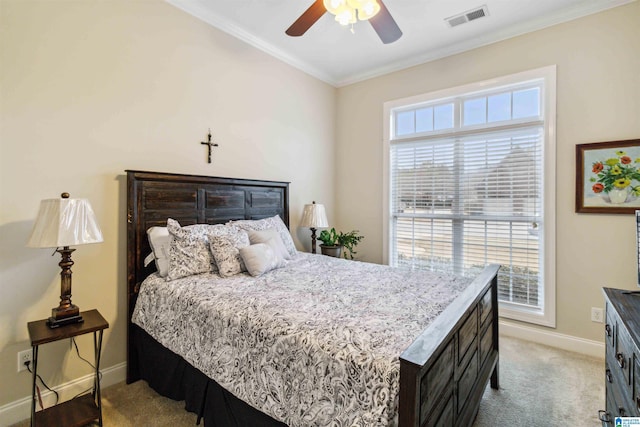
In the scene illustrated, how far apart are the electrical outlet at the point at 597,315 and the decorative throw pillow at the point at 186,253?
3.33 metres

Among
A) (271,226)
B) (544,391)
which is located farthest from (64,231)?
(544,391)

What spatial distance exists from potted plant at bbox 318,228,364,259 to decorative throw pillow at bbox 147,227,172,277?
1.92 metres

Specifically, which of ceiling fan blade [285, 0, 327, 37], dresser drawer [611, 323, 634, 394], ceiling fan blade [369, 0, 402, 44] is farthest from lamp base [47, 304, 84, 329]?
dresser drawer [611, 323, 634, 394]

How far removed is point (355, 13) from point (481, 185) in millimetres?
2286

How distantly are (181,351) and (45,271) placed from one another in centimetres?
109

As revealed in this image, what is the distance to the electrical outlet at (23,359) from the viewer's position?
1918 millimetres

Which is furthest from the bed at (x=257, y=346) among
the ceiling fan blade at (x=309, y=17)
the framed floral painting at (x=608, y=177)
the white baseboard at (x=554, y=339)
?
the ceiling fan blade at (x=309, y=17)

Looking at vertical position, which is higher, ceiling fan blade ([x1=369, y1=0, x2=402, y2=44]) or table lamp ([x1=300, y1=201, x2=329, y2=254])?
ceiling fan blade ([x1=369, y1=0, x2=402, y2=44])

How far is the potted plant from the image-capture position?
373 centimetres

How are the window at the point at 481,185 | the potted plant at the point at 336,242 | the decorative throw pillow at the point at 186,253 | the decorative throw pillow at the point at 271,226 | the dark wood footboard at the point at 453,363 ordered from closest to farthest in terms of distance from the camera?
the dark wood footboard at the point at 453,363 < the decorative throw pillow at the point at 186,253 < the decorative throw pillow at the point at 271,226 < the window at the point at 481,185 < the potted plant at the point at 336,242

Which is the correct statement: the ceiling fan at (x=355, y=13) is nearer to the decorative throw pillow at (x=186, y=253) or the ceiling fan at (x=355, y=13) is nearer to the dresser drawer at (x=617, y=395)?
the decorative throw pillow at (x=186, y=253)

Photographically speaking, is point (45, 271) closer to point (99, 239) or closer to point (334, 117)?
point (99, 239)

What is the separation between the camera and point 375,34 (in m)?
3.15

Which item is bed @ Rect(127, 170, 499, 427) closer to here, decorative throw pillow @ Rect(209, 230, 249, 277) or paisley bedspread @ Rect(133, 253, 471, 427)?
paisley bedspread @ Rect(133, 253, 471, 427)
